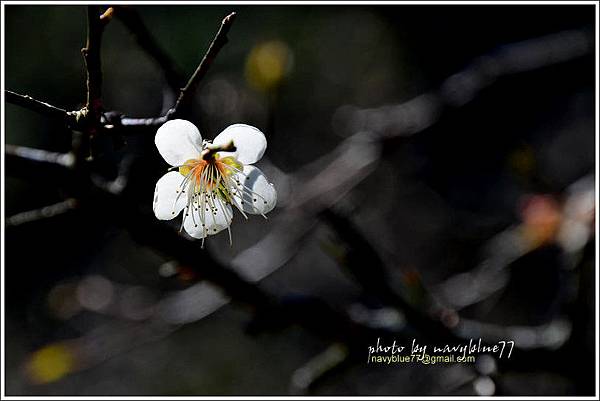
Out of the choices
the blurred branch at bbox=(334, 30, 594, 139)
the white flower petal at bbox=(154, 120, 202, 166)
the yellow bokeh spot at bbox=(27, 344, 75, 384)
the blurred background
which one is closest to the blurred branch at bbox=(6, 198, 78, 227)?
the white flower petal at bbox=(154, 120, 202, 166)

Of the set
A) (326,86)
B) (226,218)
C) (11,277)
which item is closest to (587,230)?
(226,218)

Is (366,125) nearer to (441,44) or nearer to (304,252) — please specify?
(304,252)

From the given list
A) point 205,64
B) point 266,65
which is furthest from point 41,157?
point 266,65

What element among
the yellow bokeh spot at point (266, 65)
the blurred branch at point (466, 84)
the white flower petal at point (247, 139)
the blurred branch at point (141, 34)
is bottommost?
the white flower petal at point (247, 139)

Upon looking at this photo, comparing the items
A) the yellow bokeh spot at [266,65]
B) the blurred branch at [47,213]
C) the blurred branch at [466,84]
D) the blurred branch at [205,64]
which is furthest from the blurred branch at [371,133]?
the blurred branch at [205,64]

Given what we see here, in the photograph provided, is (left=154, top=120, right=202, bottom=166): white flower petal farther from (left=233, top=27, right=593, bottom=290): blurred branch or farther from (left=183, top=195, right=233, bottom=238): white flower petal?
(left=233, top=27, right=593, bottom=290): blurred branch

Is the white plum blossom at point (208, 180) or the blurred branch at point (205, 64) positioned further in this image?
the white plum blossom at point (208, 180)

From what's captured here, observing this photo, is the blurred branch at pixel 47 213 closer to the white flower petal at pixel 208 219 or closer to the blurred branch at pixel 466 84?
the white flower petal at pixel 208 219

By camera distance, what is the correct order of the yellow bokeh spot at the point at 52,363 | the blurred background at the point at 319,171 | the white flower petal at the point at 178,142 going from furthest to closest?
1. the blurred background at the point at 319,171
2. the yellow bokeh spot at the point at 52,363
3. the white flower petal at the point at 178,142
